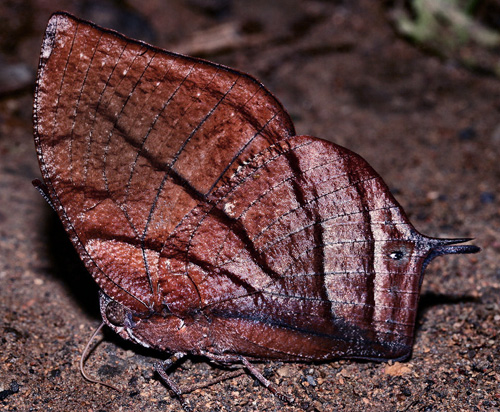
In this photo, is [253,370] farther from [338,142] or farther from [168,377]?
[338,142]

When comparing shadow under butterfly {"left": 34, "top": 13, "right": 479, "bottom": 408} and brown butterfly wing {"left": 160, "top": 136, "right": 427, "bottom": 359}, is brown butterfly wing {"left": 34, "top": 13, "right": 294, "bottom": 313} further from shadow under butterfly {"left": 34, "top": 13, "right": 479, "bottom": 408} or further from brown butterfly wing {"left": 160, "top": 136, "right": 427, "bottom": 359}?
brown butterfly wing {"left": 160, "top": 136, "right": 427, "bottom": 359}

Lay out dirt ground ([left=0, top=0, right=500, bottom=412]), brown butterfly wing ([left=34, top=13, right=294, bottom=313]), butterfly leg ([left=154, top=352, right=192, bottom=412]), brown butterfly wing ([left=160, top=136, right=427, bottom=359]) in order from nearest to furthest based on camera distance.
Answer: brown butterfly wing ([left=34, top=13, right=294, bottom=313]) < brown butterfly wing ([left=160, top=136, right=427, bottom=359]) < butterfly leg ([left=154, top=352, right=192, bottom=412]) < dirt ground ([left=0, top=0, right=500, bottom=412])

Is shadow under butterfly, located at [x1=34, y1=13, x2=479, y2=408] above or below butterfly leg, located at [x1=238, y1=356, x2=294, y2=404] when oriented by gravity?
above

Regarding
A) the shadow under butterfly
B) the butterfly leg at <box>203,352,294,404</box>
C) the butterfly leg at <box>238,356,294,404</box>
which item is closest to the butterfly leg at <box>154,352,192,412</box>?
the shadow under butterfly

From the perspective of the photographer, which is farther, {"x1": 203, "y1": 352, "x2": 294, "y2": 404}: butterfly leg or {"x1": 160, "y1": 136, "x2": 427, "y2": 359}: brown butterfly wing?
{"x1": 203, "y1": 352, "x2": 294, "y2": 404}: butterfly leg

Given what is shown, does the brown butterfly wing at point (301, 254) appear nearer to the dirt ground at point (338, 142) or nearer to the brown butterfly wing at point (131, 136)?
the brown butterfly wing at point (131, 136)

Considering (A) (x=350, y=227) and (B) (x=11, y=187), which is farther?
(B) (x=11, y=187)

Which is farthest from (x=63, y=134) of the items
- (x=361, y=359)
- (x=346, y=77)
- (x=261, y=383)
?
(x=346, y=77)

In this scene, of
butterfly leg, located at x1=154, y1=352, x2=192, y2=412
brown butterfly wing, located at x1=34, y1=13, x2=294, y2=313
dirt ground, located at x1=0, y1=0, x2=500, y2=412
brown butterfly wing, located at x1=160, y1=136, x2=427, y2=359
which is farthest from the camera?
dirt ground, located at x1=0, y1=0, x2=500, y2=412

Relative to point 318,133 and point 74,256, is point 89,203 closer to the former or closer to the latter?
point 74,256
